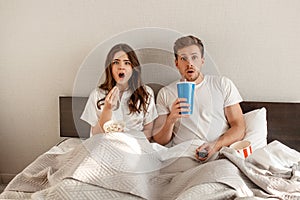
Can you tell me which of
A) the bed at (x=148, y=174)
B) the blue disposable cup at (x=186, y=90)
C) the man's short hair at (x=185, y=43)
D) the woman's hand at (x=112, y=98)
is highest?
the man's short hair at (x=185, y=43)

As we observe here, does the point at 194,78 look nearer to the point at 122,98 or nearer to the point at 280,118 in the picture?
the point at 122,98

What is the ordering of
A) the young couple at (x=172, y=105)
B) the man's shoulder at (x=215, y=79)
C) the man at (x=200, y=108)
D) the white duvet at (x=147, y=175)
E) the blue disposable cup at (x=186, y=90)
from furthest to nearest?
the man's shoulder at (x=215, y=79) < the man at (x=200, y=108) < the young couple at (x=172, y=105) < the blue disposable cup at (x=186, y=90) < the white duvet at (x=147, y=175)

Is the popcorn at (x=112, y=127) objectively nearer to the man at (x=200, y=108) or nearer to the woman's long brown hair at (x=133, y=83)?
the woman's long brown hair at (x=133, y=83)

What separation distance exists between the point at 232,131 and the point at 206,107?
0.55ft

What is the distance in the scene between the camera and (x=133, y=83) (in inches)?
80.7

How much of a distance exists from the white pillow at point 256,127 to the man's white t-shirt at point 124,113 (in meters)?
0.46

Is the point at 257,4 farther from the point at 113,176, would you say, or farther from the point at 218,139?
the point at 113,176

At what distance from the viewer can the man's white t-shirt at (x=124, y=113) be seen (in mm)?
2020

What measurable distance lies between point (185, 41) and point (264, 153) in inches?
26.3

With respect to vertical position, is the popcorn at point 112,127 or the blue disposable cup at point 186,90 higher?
the blue disposable cup at point 186,90

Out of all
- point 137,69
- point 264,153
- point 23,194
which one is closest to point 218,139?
point 264,153

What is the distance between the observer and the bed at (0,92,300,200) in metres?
1.58

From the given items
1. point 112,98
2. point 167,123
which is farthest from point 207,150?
point 112,98

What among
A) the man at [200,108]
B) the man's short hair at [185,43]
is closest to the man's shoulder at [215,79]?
the man at [200,108]
